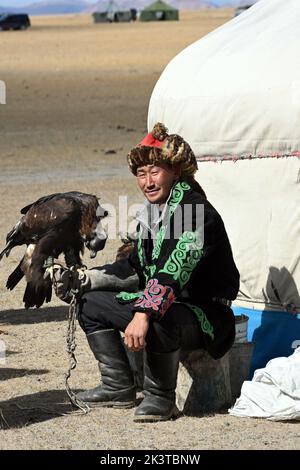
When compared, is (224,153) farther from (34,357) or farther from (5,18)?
(5,18)

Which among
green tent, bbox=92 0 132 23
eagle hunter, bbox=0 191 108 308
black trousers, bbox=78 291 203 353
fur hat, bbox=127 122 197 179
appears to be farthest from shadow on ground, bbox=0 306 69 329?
green tent, bbox=92 0 132 23

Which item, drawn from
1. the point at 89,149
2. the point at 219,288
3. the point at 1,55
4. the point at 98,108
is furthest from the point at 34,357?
the point at 1,55

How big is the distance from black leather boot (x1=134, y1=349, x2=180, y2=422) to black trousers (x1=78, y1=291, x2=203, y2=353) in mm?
57

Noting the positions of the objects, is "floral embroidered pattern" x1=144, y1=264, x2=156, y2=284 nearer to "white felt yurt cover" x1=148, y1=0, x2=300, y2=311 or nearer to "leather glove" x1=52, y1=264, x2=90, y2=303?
"leather glove" x1=52, y1=264, x2=90, y2=303

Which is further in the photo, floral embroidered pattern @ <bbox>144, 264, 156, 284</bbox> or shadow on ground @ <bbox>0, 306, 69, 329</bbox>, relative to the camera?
shadow on ground @ <bbox>0, 306, 69, 329</bbox>

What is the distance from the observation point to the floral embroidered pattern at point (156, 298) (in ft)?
14.7

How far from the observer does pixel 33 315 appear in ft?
23.1

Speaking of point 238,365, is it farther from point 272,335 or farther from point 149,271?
point 149,271

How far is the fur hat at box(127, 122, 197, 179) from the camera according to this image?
15.4 ft

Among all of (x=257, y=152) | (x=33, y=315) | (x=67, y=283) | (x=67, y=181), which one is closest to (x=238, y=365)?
(x=67, y=283)

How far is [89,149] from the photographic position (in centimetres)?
1569

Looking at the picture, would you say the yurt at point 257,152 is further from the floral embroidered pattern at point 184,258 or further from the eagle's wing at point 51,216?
the floral embroidered pattern at point 184,258

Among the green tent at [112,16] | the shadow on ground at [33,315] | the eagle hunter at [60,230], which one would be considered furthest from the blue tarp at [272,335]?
the green tent at [112,16]

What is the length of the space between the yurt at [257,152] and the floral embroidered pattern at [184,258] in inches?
33.7
